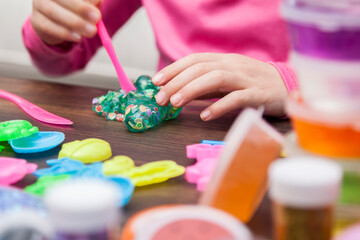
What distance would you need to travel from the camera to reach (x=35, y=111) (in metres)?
0.74

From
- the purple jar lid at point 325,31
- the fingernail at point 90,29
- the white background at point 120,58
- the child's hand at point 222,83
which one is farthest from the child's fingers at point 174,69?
the white background at point 120,58

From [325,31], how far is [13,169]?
0.32 m

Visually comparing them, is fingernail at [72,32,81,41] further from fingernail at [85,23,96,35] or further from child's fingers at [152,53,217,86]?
child's fingers at [152,53,217,86]

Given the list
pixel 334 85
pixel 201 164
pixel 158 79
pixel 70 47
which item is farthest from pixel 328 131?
pixel 70 47

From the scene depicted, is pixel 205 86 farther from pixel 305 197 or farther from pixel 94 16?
pixel 305 197

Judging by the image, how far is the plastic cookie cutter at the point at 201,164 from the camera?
50cm

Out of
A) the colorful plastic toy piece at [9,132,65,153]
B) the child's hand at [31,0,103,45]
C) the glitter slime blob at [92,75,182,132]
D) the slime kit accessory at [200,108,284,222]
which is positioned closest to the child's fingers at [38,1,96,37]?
the child's hand at [31,0,103,45]

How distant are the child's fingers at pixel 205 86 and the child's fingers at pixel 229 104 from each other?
0.07 feet

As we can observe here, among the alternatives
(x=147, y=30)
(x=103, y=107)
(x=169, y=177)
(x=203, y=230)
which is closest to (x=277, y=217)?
(x=203, y=230)

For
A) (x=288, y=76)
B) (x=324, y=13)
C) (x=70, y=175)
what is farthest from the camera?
(x=288, y=76)

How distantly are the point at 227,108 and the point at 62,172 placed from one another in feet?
1.01

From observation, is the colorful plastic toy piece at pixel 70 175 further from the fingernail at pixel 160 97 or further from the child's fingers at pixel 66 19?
the child's fingers at pixel 66 19

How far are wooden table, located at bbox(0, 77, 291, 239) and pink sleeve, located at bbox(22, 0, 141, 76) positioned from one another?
148mm

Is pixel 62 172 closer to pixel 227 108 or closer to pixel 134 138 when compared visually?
pixel 134 138
